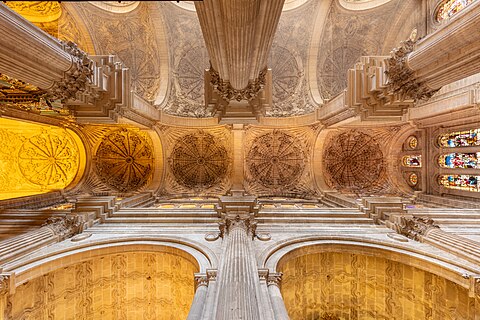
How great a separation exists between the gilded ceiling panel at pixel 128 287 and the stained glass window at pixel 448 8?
491 inches

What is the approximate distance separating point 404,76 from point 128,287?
9389mm

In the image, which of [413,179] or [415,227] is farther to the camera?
[413,179]

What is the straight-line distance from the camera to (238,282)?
5.04 m

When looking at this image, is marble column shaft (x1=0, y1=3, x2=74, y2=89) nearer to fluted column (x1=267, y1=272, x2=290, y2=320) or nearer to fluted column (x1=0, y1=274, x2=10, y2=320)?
fluted column (x1=0, y1=274, x2=10, y2=320)

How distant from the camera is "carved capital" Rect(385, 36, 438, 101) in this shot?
6.86 m

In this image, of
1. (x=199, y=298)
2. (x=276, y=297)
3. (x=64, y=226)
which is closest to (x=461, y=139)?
(x=276, y=297)

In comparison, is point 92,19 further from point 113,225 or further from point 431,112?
point 431,112

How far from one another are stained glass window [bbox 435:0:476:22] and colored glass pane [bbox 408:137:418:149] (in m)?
5.06

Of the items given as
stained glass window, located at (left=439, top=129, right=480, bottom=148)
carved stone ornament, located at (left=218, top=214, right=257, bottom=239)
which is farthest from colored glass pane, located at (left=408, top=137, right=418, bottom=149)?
carved stone ornament, located at (left=218, top=214, right=257, bottom=239)

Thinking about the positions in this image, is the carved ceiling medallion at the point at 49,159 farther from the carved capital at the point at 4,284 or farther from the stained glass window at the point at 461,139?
the stained glass window at the point at 461,139

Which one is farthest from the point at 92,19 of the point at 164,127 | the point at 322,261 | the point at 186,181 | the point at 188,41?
the point at 322,261

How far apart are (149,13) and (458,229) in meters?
14.4

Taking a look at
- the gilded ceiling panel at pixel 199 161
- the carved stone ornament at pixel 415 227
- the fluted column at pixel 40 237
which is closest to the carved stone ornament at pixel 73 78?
the fluted column at pixel 40 237

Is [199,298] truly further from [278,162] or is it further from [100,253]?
[278,162]
